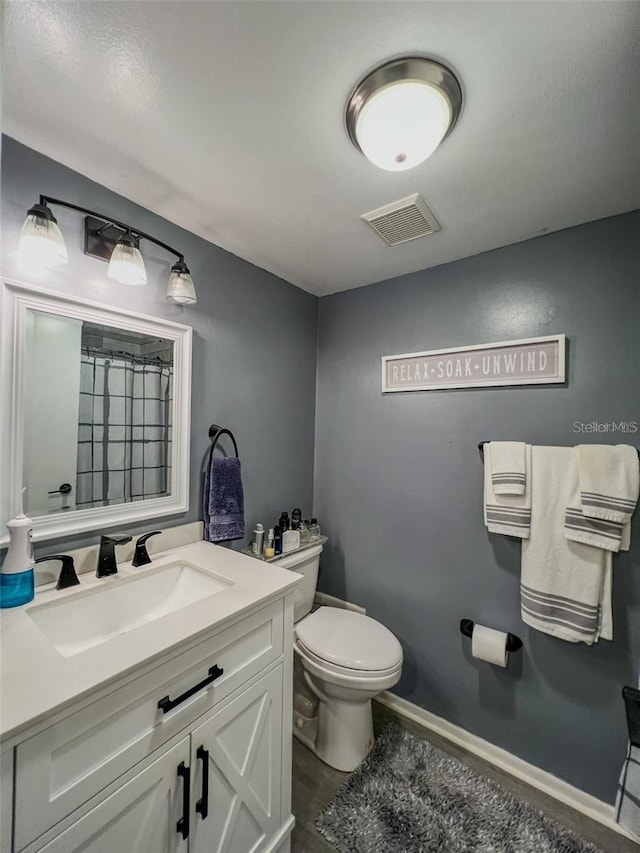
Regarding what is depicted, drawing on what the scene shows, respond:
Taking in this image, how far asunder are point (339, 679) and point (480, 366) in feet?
4.80

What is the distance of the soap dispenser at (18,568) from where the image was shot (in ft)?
2.91

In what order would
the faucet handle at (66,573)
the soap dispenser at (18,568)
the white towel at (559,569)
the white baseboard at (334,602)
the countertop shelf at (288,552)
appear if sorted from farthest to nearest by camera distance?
the white baseboard at (334,602), the countertop shelf at (288,552), the white towel at (559,569), the faucet handle at (66,573), the soap dispenser at (18,568)

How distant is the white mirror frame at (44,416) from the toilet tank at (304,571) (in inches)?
23.0

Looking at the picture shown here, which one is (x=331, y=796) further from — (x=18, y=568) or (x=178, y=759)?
(x=18, y=568)

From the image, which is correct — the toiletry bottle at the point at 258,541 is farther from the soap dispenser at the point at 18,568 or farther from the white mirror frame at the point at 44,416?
the soap dispenser at the point at 18,568

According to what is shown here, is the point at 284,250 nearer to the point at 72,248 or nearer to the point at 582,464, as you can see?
the point at 72,248

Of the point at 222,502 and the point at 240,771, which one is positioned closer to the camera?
the point at 240,771

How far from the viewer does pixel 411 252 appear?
1.59 meters

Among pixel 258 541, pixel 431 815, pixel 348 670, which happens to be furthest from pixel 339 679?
pixel 258 541

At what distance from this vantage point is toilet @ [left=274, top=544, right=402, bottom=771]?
4.46 feet

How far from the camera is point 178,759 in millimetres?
807

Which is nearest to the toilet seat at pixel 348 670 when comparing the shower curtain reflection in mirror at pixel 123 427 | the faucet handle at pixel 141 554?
the faucet handle at pixel 141 554

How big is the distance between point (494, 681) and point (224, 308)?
2.08m

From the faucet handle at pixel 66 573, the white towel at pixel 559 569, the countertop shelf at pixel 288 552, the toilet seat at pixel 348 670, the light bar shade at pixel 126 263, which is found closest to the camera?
the faucet handle at pixel 66 573
